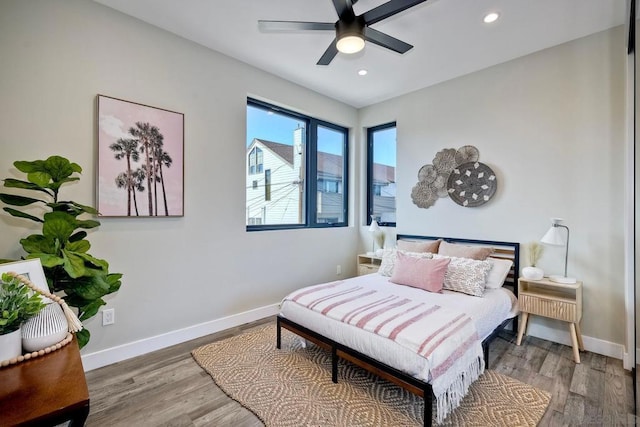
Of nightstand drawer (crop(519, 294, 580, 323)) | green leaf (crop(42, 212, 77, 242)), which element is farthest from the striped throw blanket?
green leaf (crop(42, 212, 77, 242))

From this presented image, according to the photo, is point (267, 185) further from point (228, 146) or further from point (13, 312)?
point (13, 312)

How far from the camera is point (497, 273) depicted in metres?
2.99

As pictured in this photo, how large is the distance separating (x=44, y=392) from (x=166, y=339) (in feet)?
7.32

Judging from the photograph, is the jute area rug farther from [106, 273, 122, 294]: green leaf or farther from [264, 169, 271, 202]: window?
[264, 169, 271, 202]: window

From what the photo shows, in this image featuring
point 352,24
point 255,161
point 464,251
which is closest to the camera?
point 352,24

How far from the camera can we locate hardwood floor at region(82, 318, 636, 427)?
1.88 m

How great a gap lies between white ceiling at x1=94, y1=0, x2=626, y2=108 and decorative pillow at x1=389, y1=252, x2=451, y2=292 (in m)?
2.16

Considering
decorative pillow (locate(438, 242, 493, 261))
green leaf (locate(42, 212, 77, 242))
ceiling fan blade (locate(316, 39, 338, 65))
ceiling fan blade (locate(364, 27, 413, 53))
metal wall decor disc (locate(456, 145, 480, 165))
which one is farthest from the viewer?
metal wall decor disc (locate(456, 145, 480, 165))

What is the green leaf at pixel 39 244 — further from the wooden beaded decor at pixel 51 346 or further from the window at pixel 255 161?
the window at pixel 255 161

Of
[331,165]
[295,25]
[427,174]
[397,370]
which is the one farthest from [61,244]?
[427,174]

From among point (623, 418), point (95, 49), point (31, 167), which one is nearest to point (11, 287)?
point (31, 167)

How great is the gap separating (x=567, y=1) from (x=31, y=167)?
13.2ft

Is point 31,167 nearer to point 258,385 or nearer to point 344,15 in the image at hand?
point 258,385

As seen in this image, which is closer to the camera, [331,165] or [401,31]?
[401,31]
